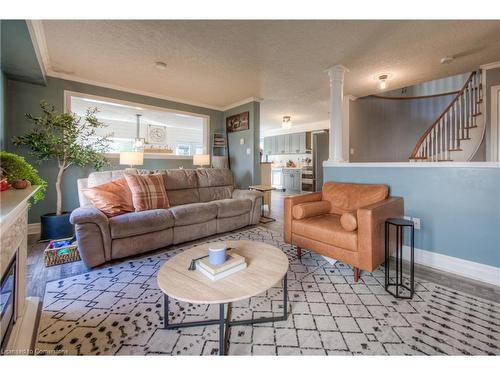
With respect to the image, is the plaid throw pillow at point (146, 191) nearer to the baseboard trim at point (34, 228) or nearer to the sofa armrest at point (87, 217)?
the sofa armrest at point (87, 217)

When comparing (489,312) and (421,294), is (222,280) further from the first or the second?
(489,312)

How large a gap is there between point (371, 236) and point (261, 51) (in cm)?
238

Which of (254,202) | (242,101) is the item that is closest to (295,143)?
(242,101)

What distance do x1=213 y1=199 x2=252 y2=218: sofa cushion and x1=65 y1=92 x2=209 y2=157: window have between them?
2.06 m

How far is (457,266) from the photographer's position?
198 centimetres

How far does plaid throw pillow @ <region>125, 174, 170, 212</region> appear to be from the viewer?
8.61 feet

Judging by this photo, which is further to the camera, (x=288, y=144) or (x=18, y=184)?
(x=288, y=144)

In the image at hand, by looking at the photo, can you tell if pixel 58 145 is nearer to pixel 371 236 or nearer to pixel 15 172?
pixel 15 172

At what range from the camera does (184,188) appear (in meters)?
3.39

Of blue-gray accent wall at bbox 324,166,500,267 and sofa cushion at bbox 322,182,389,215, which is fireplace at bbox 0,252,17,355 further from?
blue-gray accent wall at bbox 324,166,500,267

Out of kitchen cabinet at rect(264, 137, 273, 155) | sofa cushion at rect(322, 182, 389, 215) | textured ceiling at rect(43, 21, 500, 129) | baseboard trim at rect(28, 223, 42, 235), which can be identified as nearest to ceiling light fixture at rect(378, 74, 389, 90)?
textured ceiling at rect(43, 21, 500, 129)

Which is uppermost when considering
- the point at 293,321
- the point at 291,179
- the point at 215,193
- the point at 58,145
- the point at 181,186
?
the point at 58,145
